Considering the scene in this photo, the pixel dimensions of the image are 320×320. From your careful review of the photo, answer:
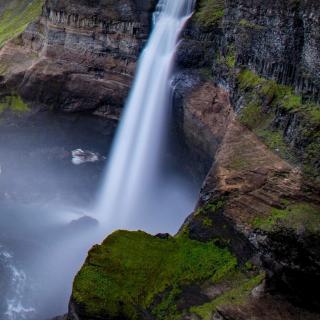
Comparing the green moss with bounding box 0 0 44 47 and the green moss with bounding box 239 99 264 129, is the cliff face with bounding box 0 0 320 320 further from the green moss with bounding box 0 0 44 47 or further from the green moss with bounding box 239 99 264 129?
the green moss with bounding box 0 0 44 47

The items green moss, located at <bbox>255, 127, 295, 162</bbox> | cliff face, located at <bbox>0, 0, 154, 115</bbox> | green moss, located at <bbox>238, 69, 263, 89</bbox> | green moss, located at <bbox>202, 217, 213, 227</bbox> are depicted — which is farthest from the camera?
cliff face, located at <bbox>0, 0, 154, 115</bbox>

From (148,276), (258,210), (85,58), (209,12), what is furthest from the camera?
(85,58)

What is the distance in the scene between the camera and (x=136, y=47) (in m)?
31.9

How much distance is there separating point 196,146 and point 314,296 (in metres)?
14.8

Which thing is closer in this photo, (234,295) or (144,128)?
(234,295)

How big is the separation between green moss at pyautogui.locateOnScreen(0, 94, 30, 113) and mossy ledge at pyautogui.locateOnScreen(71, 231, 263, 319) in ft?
63.7

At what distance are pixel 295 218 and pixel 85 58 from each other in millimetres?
22184

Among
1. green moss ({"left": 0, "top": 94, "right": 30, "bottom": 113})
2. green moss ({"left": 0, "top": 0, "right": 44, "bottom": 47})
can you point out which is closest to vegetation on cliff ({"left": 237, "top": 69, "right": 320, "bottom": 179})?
green moss ({"left": 0, "top": 94, "right": 30, "bottom": 113})

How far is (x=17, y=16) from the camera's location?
147ft

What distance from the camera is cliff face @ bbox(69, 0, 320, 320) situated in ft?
46.8

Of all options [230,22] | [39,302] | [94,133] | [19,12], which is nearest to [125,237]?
[39,302]

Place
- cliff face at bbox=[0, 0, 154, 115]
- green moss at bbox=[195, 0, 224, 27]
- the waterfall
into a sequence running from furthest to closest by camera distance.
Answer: cliff face at bbox=[0, 0, 154, 115] → green moss at bbox=[195, 0, 224, 27] → the waterfall

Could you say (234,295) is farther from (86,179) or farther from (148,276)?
(86,179)

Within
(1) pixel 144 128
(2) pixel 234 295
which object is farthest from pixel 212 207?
(1) pixel 144 128
